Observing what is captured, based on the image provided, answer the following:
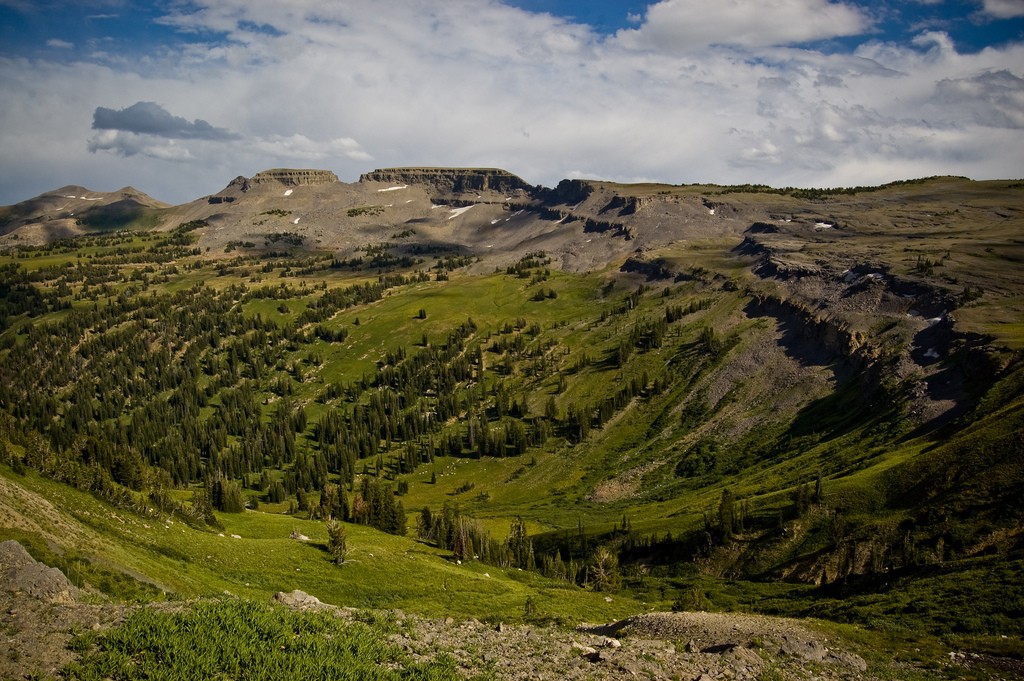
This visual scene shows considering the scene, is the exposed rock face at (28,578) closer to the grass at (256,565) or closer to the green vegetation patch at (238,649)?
the green vegetation patch at (238,649)

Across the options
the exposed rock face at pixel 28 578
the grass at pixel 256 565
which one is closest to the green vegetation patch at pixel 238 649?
the exposed rock face at pixel 28 578

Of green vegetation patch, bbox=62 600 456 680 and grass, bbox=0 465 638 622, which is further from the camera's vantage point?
grass, bbox=0 465 638 622

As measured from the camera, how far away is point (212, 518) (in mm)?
77062

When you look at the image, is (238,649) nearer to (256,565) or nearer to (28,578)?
(28,578)

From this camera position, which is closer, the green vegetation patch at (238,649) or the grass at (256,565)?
the green vegetation patch at (238,649)

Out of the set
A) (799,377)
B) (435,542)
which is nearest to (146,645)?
(435,542)

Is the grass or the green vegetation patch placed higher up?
the green vegetation patch

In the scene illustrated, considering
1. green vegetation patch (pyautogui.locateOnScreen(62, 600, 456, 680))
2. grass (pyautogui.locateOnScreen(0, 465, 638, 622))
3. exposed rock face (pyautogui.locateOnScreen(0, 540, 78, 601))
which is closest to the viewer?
green vegetation patch (pyautogui.locateOnScreen(62, 600, 456, 680))

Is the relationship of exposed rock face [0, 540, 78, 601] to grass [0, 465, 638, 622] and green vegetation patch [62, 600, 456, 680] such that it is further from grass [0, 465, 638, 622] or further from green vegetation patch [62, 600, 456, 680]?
grass [0, 465, 638, 622]

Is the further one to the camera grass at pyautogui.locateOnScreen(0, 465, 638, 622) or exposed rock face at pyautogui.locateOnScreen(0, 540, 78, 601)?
grass at pyautogui.locateOnScreen(0, 465, 638, 622)

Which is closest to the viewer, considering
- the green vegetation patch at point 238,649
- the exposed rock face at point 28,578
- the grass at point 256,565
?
the green vegetation patch at point 238,649

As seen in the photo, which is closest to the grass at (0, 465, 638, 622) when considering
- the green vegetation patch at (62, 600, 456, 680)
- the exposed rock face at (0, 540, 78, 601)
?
the exposed rock face at (0, 540, 78, 601)

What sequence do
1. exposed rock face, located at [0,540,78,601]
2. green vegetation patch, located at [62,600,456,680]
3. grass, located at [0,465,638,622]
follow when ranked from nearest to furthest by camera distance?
green vegetation patch, located at [62,600,456,680], exposed rock face, located at [0,540,78,601], grass, located at [0,465,638,622]

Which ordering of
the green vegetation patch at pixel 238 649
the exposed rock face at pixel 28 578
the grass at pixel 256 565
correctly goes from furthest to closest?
the grass at pixel 256 565 < the exposed rock face at pixel 28 578 < the green vegetation patch at pixel 238 649
